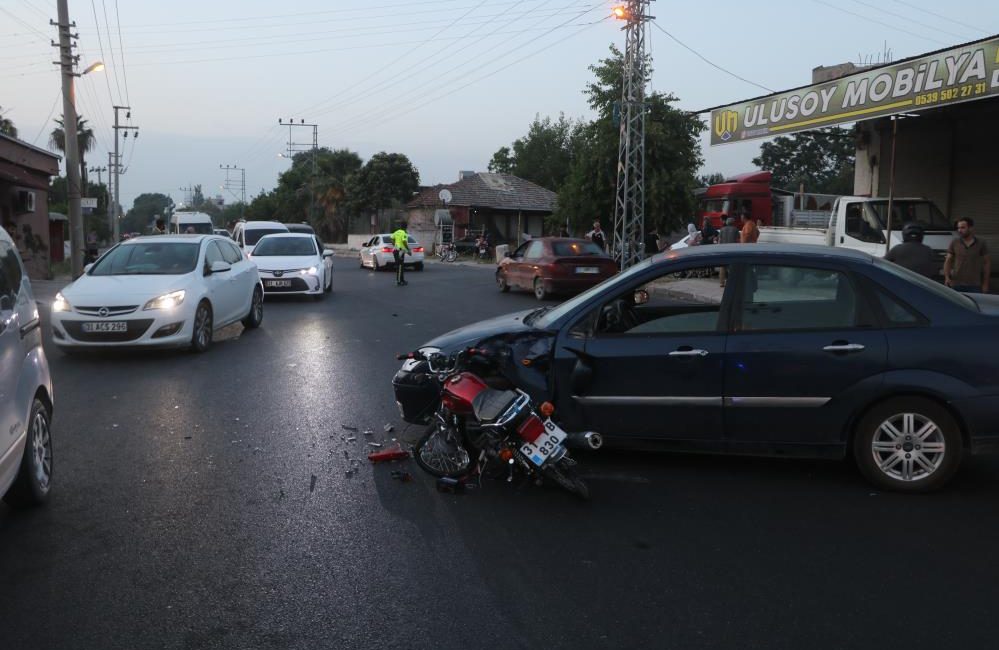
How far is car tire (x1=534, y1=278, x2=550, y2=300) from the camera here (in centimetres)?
1964

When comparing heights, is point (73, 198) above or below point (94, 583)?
above

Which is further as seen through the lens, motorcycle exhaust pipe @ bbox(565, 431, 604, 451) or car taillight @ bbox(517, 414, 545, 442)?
motorcycle exhaust pipe @ bbox(565, 431, 604, 451)

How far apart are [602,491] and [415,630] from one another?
7.21 ft

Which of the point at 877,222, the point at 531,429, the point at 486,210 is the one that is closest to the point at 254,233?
the point at 877,222

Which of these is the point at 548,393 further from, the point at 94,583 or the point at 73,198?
the point at 73,198

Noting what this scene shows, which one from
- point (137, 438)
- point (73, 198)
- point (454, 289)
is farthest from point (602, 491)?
point (73, 198)

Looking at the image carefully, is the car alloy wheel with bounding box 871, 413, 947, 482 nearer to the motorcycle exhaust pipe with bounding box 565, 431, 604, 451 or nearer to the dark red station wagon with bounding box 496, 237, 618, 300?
the motorcycle exhaust pipe with bounding box 565, 431, 604, 451

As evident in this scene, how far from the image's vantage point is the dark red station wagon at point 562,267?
63.7ft

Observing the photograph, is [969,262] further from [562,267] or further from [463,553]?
[562,267]

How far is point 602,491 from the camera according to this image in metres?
5.57

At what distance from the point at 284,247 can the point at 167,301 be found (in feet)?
30.4

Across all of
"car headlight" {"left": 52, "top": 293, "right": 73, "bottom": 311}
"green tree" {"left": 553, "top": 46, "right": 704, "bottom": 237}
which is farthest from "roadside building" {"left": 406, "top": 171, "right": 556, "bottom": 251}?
"car headlight" {"left": 52, "top": 293, "right": 73, "bottom": 311}

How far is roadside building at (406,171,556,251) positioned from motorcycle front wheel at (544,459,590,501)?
48.0 metres

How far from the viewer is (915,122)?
21.1m
